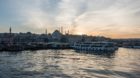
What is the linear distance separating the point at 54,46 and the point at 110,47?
40.1 m

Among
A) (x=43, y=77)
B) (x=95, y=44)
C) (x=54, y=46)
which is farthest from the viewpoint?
(x=54, y=46)

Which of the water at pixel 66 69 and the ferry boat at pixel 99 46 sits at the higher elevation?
the ferry boat at pixel 99 46

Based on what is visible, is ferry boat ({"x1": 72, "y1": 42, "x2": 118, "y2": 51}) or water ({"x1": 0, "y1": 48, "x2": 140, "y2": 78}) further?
ferry boat ({"x1": 72, "y1": 42, "x2": 118, "y2": 51})

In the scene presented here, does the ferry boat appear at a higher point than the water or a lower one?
higher

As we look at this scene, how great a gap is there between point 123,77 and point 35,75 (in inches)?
505

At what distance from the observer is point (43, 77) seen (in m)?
34.8

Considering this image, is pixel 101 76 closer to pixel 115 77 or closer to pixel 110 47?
pixel 115 77

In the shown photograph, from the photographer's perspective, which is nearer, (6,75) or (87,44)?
(6,75)

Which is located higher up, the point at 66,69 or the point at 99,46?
the point at 99,46

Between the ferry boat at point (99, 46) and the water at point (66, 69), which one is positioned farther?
the ferry boat at point (99, 46)

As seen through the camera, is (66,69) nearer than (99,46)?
Yes

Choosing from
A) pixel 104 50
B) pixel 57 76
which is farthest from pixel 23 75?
pixel 104 50

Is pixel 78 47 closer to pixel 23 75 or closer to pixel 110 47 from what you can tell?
pixel 110 47

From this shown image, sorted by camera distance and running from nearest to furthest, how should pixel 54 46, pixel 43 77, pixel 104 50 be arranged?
pixel 43 77 → pixel 104 50 → pixel 54 46
